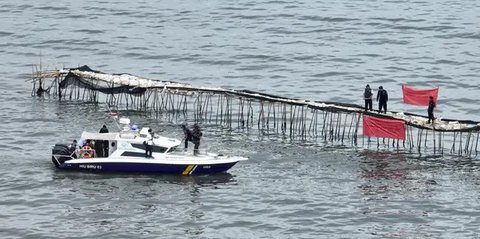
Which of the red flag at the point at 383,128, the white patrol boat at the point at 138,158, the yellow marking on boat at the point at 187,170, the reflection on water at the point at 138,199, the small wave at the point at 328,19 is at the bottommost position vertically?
the reflection on water at the point at 138,199

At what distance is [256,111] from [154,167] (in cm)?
2311

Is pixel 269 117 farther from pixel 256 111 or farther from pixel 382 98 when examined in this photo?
pixel 382 98

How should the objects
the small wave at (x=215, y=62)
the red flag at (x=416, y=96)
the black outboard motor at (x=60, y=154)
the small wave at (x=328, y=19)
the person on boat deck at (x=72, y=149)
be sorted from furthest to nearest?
the small wave at (x=328, y=19) < the small wave at (x=215, y=62) < the red flag at (x=416, y=96) < the person on boat deck at (x=72, y=149) < the black outboard motor at (x=60, y=154)

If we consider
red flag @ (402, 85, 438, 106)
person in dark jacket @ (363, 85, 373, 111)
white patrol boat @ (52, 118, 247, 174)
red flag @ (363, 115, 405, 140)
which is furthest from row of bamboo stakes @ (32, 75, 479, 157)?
white patrol boat @ (52, 118, 247, 174)

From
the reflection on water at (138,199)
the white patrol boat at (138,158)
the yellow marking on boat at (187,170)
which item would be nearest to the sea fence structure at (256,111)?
the white patrol boat at (138,158)

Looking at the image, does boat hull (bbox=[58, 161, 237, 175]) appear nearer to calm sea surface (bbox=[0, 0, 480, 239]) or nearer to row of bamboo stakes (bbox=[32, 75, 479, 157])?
calm sea surface (bbox=[0, 0, 480, 239])

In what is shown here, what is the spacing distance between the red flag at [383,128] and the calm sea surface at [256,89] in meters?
1.52

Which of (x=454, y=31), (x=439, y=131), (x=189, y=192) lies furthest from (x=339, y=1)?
(x=189, y=192)

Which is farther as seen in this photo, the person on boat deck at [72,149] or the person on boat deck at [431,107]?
the person on boat deck at [431,107]

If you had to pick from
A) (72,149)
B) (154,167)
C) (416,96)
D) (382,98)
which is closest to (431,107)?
(382,98)

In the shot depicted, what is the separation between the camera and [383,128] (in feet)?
288

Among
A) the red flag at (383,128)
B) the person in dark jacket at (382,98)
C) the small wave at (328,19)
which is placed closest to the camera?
the red flag at (383,128)

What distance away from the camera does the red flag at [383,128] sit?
87125 mm

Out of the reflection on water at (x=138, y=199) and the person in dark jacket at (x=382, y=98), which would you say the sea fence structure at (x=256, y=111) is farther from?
the reflection on water at (x=138, y=199)
